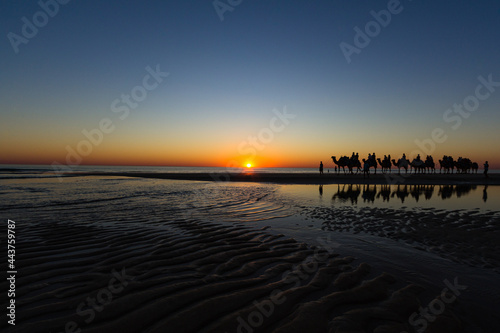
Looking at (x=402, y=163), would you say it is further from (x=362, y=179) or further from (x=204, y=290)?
(x=204, y=290)

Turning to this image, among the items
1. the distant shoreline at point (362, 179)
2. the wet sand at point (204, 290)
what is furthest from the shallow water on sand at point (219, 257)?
the distant shoreline at point (362, 179)

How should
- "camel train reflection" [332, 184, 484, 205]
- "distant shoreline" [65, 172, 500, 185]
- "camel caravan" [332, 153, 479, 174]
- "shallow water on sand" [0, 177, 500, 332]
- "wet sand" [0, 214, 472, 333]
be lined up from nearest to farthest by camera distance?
"wet sand" [0, 214, 472, 333] → "shallow water on sand" [0, 177, 500, 332] → "camel train reflection" [332, 184, 484, 205] → "distant shoreline" [65, 172, 500, 185] → "camel caravan" [332, 153, 479, 174]

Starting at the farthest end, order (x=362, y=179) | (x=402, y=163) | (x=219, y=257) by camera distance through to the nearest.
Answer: (x=402, y=163) < (x=362, y=179) < (x=219, y=257)

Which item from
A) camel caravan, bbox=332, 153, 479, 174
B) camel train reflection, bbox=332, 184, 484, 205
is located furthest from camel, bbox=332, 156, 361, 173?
camel train reflection, bbox=332, 184, 484, 205

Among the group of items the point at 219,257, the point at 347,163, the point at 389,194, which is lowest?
the point at 219,257

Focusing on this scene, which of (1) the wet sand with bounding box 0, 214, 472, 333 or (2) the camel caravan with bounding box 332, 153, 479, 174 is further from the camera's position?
(2) the camel caravan with bounding box 332, 153, 479, 174

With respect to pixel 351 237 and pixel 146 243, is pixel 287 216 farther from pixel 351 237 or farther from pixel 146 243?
pixel 146 243

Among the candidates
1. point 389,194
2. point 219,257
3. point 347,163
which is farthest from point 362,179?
point 219,257

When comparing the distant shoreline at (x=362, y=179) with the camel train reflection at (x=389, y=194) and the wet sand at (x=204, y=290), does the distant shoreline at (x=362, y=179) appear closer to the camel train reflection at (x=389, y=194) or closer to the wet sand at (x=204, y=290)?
the camel train reflection at (x=389, y=194)

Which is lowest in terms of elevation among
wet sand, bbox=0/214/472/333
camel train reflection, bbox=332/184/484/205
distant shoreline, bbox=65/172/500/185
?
wet sand, bbox=0/214/472/333

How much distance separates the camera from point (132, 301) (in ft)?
11.4

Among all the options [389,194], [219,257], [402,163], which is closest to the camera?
[219,257]

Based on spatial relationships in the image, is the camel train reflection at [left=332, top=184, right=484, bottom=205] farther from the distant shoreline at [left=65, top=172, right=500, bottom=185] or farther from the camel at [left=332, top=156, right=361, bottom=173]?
the camel at [left=332, top=156, right=361, bottom=173]

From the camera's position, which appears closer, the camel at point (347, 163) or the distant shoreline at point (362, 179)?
the distant shoreline at point (362, 179)
